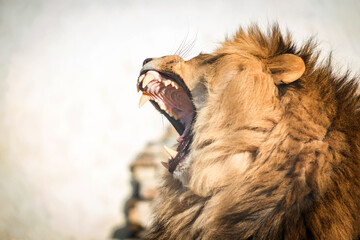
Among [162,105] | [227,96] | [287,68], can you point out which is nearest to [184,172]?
[227,96]

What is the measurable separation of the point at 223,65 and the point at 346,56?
830 mm

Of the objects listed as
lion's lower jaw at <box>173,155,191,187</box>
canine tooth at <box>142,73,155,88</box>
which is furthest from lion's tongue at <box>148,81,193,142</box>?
lion's lower jaw at <box>173,155,191,187</box>

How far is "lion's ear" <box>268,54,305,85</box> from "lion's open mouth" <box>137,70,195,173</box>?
40 cm

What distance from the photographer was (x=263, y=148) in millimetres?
1412

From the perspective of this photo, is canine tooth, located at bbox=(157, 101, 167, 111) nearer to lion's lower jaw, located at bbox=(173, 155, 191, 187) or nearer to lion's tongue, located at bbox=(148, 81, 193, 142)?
lion's tongue, located at bbox=(148, 81, 193, 142)

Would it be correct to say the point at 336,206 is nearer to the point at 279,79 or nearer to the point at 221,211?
the point at 221,211

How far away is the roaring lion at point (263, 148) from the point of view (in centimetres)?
129

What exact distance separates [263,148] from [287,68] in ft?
1.03

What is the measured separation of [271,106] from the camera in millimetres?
1472

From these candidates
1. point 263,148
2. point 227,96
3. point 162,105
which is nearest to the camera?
point 263,148

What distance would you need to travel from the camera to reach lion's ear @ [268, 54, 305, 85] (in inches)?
56.9

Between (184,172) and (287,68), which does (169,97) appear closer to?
(184,172)

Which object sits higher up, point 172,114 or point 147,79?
point 147,79

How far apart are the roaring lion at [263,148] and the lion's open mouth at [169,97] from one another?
0.03 meters
